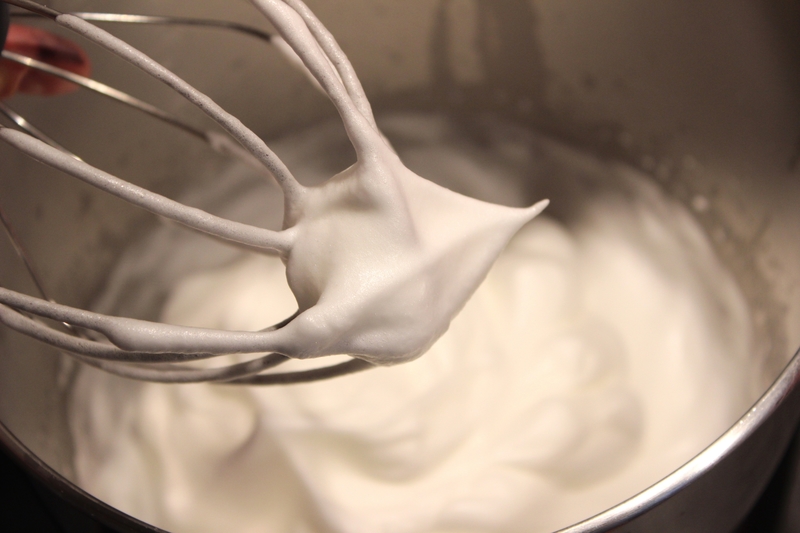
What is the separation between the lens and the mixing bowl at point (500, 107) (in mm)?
597

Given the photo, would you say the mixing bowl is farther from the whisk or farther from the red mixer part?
the whisk

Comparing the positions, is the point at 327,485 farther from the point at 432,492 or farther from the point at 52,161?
the point at 52,161

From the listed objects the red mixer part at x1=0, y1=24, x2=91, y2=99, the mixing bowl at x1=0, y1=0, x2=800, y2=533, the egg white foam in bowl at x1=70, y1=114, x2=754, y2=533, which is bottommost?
the egg white foam in bowl at x1=70, y1=114, x2=754, y2=533

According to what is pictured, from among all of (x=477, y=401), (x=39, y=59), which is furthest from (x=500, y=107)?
→ (x=39, y=59)

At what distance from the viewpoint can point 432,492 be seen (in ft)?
1.96

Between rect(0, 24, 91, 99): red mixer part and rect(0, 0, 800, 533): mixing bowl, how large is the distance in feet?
0.18

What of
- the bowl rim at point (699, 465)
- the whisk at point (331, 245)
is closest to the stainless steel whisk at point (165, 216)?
the whisk at point (331, 245)

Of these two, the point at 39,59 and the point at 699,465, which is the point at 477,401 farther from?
the point at 39,59

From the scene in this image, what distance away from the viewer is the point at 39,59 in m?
0.57

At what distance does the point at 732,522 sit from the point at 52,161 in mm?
420

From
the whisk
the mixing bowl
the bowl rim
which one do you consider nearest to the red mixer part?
the mixing bowl

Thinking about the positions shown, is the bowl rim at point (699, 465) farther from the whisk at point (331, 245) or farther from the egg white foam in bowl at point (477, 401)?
the egg white foam in bowl at point (477, 401)

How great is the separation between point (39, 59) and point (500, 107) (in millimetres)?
480

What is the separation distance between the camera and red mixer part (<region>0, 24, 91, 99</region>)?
1.80 feet
